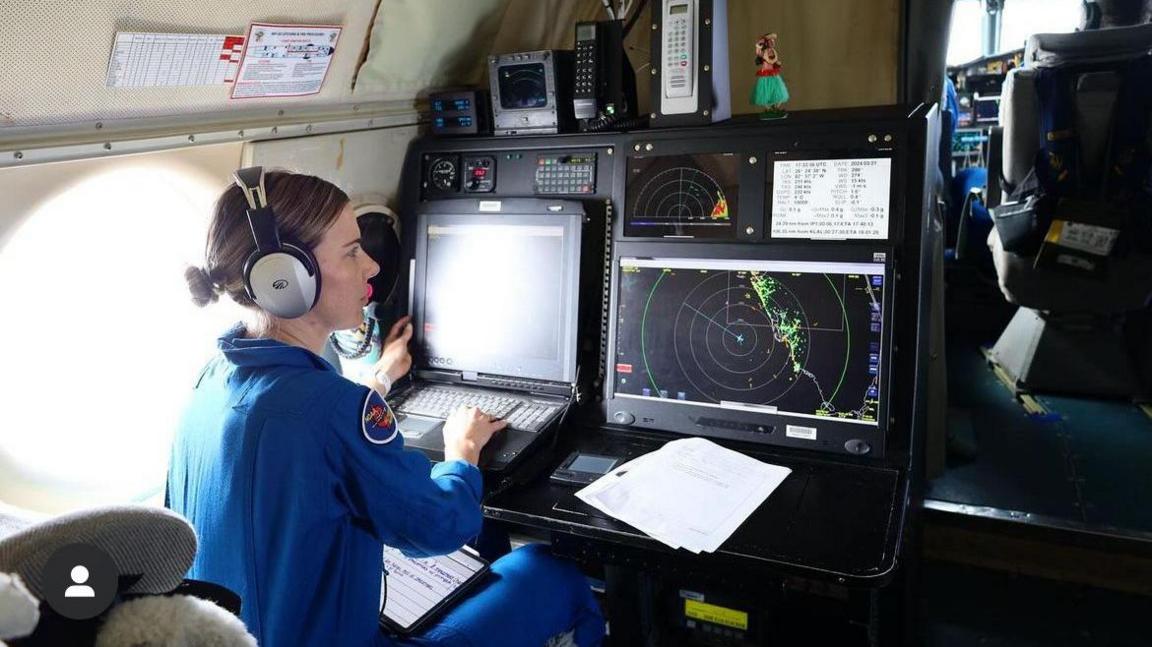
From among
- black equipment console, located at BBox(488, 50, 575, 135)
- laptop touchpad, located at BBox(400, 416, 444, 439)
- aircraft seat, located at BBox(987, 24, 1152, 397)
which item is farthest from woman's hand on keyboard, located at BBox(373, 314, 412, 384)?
aircraft seat, located at BBox(987, 24, 1152, 397)

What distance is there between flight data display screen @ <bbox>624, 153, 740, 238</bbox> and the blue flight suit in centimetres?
78

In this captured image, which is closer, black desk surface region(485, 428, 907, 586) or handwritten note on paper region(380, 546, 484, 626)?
black desk surface region(485, 428, 907, 586)

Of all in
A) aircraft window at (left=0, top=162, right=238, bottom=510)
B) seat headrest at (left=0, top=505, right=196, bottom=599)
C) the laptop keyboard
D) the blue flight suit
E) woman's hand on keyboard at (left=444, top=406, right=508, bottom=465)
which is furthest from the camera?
the laptop keyboard

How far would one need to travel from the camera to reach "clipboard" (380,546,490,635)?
1476 mm

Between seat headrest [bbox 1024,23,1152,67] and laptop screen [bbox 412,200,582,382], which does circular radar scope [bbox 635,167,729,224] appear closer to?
laptop screen [bbox 412,200,582,382]

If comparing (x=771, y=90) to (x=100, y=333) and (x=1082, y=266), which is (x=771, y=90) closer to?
(x=100, y=333)

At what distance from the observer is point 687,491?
4.80 ft

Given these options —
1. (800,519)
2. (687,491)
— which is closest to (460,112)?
(687,491)

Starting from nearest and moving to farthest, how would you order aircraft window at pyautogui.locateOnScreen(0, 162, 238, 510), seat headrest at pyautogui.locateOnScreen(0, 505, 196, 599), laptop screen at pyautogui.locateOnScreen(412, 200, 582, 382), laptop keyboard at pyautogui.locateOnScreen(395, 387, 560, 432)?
seat headrest at pyautogui.locateOnScreen(0, 505, 196, 599) < aircraft window at pyautogui.locateOnScreen(0, 162, 238, 510) < laptop keyboard at pyautogui.locateOnScreen(395, 387, 560, 432) < laptop screen at pyautogui.locateOnScreen(412, 200, 582, 382)

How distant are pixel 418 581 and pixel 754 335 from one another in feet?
2.82

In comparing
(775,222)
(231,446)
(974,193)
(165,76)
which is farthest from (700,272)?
(974,193)

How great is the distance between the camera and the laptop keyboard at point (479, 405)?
1732 millimetres

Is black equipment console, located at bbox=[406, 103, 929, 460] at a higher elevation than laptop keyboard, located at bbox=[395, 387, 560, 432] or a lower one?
higher

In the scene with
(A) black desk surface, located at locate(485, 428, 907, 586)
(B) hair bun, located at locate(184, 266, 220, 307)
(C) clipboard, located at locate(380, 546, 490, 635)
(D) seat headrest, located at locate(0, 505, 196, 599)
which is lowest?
(C) clipboard, located at locate(380, 546, 490, 635)
